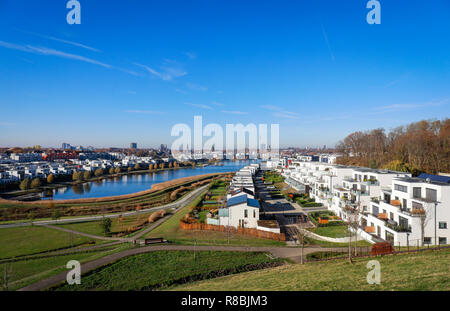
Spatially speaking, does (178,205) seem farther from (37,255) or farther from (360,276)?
(360,276)

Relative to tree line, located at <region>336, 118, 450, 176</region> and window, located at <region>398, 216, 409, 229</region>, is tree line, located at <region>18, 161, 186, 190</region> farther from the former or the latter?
tree line, located at <region>336, 118, 450, 176</region>

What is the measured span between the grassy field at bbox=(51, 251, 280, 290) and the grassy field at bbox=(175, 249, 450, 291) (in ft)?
2.57

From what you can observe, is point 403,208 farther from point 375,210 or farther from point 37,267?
point 37,267

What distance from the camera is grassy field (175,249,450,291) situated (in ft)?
19.7

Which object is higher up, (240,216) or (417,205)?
(417,205)

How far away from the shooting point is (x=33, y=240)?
14.1 meters

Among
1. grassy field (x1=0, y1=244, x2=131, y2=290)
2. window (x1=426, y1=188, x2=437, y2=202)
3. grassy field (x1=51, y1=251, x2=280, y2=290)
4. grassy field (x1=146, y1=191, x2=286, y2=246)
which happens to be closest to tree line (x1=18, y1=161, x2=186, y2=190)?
grassy field (x1=146, y1=191, x2=286, y2=246)

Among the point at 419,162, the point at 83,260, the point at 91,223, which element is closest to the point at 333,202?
the point at 419,162

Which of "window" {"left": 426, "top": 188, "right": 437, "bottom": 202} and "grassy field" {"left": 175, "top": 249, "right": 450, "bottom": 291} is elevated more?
"window" {"left": 426, "top": 188, "right": 437, "bottom": 202}

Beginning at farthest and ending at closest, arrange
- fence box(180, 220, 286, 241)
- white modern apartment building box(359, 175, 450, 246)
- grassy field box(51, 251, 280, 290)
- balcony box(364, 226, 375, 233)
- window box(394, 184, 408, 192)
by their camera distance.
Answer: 1. fence box(180, 220, 286, 241)
2. balcony box(364, 226, 375, 233)
3. window box(394, 184, 408, 192)
4. white modern apartment building box(359, 175, 450, 246)
5. grassy field box(51, 251, 280, 290)

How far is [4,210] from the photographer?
22516 millimetres

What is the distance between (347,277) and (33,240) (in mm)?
16678

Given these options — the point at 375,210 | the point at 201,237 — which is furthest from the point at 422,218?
the point at 201,237
